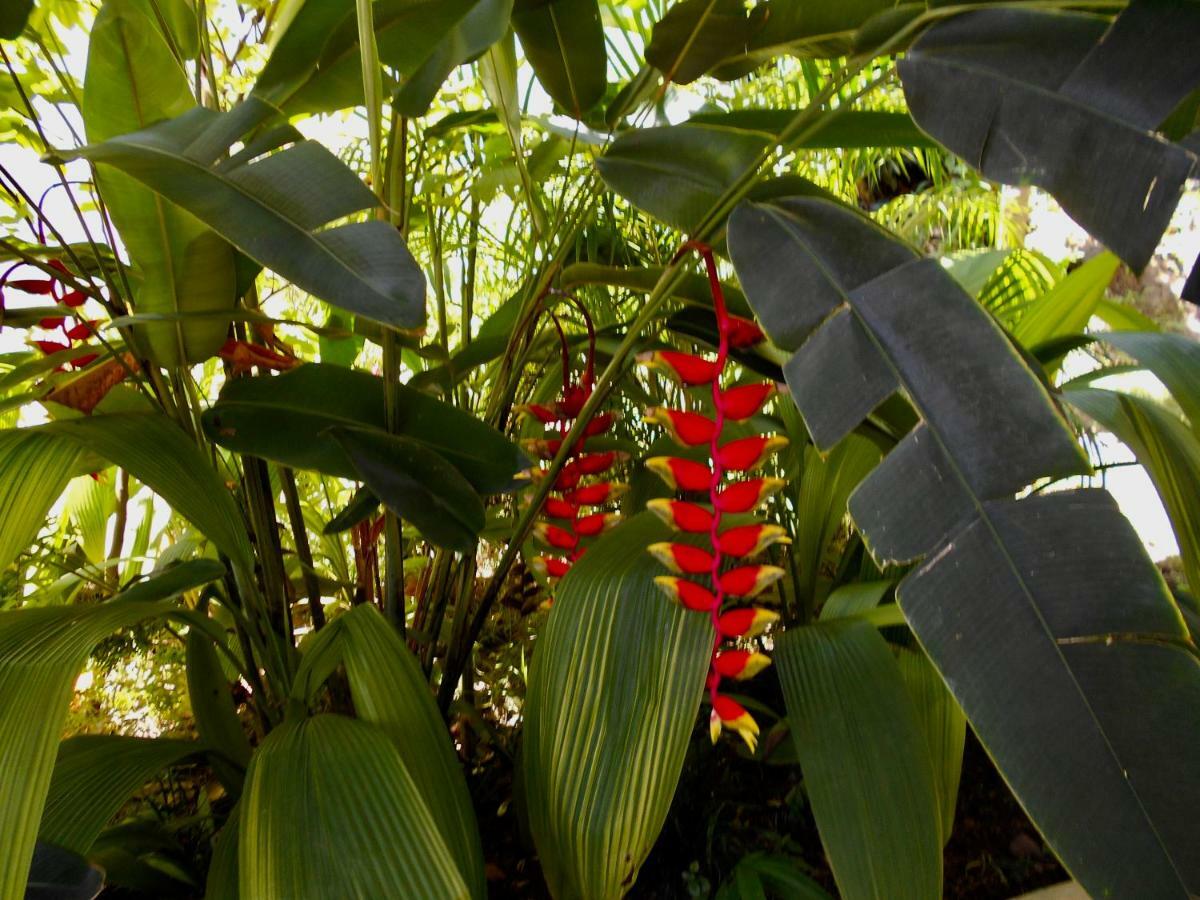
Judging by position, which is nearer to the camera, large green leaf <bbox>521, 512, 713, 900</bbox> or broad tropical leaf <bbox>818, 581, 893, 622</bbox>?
large green leaf <bbox>521, 512, 713, 900</bbox>

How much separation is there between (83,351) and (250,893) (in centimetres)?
53

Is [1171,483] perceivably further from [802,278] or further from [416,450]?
[416,450]

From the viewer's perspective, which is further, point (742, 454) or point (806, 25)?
point (806, 25)

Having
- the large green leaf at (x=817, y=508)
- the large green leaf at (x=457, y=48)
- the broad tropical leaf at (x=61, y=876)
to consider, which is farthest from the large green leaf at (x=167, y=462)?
the large green leaf at (x=817, y=508)

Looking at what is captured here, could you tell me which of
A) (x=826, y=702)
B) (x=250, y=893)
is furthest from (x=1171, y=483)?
(x=250, y=893)

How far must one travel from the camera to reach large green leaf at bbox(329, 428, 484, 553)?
631 mm

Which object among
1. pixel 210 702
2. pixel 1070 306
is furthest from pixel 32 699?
pixel 1070 306

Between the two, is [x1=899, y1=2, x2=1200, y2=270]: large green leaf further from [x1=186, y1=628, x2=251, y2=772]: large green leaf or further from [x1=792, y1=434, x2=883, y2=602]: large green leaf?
[x1=186, y1=628, x2=251, y2=772]: large green leaf

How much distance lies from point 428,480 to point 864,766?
0.40 meters

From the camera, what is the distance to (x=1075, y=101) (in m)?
0.39

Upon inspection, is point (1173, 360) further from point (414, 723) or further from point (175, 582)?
point (175, 582)

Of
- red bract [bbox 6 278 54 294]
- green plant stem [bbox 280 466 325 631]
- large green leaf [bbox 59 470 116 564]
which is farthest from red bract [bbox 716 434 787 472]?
large green leaf [bbox 59 470 116 564]

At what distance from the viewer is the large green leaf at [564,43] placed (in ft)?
2.32

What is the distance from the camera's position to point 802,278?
0.43m
